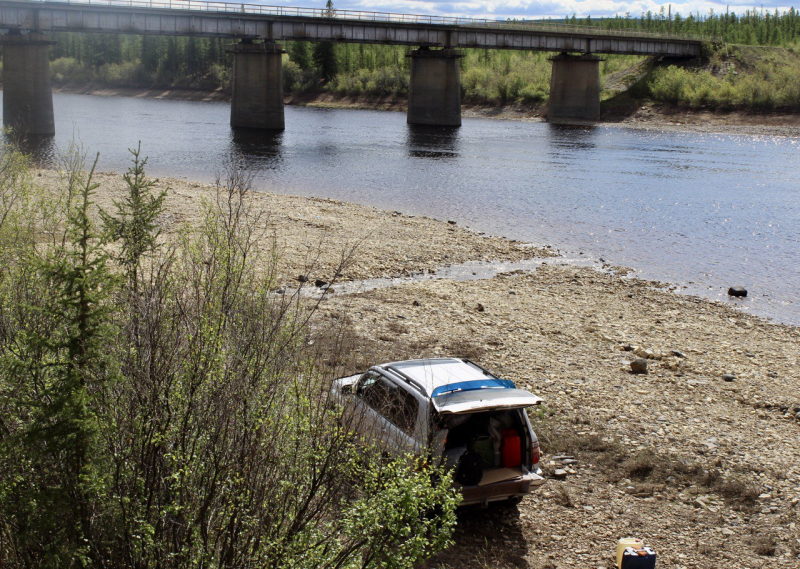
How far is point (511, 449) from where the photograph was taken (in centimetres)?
945

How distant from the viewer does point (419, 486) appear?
6.39m

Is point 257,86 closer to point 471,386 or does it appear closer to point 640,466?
point 640,466

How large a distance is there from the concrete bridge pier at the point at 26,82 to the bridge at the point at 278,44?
80 mm

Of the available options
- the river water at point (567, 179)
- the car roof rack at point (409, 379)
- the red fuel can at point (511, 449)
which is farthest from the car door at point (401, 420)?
the river water at point (567, 179)

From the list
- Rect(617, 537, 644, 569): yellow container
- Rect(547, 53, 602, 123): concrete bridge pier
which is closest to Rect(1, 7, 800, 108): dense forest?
Rect(547, 53, 602, 123): concrete bridge pier

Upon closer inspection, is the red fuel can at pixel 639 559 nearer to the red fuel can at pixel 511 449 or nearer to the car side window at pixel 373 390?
the red fuel can at pixel 511 449

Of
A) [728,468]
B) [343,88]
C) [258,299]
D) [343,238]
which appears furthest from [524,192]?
[343,88]

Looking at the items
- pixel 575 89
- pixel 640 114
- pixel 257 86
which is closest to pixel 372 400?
pixel 257 86

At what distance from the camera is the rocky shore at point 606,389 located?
1020cm

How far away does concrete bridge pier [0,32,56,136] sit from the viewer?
6562 centimetres

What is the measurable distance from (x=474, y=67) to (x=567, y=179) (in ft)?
271

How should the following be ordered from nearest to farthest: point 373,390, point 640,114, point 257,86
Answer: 1. point 373,390
2. point 257,86
3. point 640,114

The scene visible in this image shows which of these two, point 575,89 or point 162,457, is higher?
point 575,89

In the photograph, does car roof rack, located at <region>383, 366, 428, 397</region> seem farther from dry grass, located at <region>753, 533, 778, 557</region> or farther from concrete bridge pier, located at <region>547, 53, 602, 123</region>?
concrete bridge pier, located at <region>547, 53, 602, 123</region>
